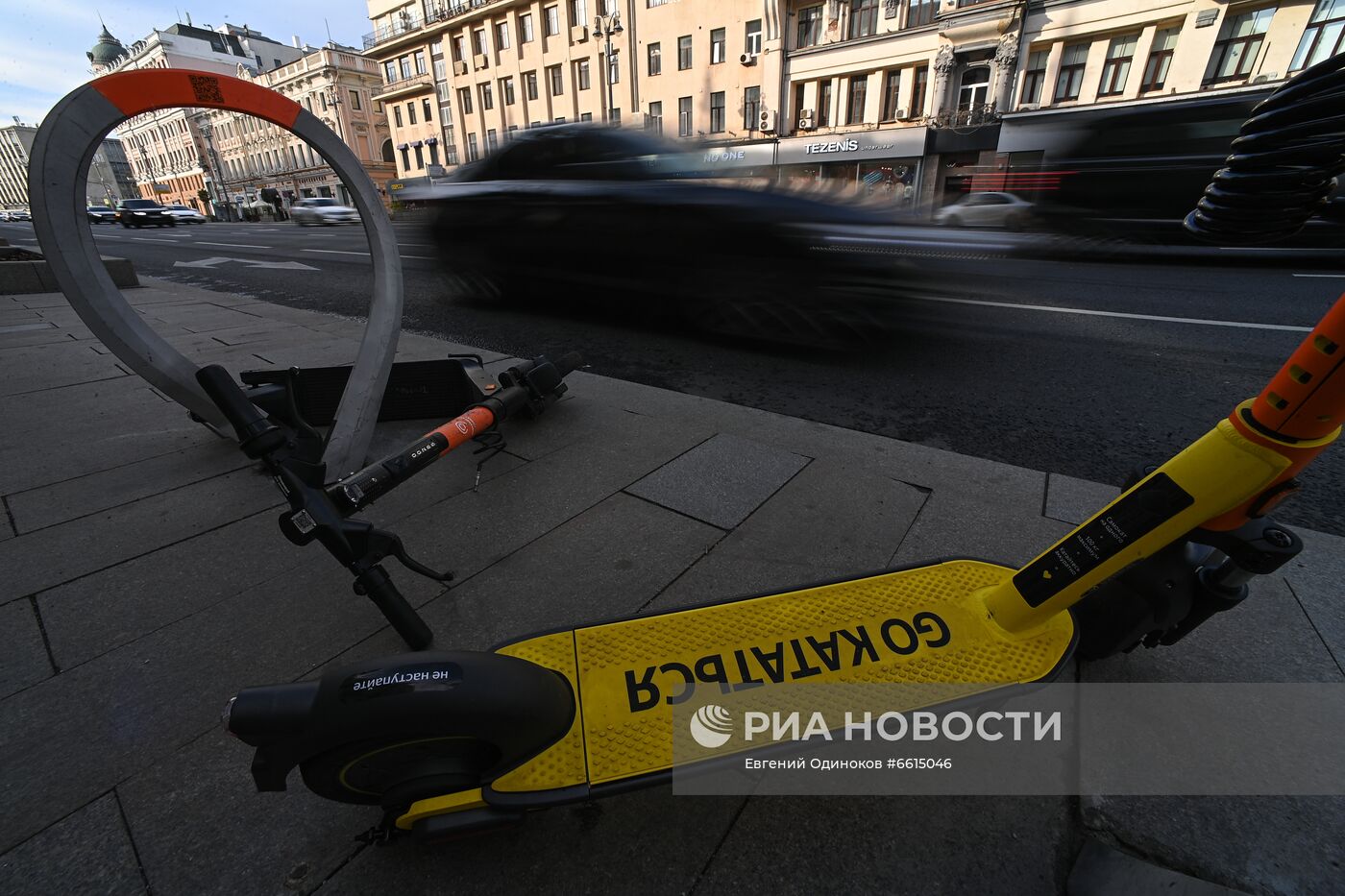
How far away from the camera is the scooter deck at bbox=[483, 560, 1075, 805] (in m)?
1.35

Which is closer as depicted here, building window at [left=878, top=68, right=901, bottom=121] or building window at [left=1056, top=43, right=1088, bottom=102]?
building window at [left=1056, top=43, right=1088, bottom=102]

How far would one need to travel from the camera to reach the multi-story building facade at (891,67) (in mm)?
19078

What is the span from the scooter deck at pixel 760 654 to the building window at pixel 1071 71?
94.6ft

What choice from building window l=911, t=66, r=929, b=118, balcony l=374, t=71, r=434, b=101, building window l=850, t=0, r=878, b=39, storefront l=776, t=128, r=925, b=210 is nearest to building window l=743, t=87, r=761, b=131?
storefront l=776, t=128, r=925, b=210

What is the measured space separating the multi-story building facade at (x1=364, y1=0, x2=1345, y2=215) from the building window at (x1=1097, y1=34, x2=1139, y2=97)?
51 millimetres

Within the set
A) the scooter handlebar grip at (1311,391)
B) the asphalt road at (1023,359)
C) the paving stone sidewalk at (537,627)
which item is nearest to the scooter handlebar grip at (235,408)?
the paving stone sidewalk at (537,627)

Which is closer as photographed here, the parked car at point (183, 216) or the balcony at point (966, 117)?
the balcony at point (966, 117)

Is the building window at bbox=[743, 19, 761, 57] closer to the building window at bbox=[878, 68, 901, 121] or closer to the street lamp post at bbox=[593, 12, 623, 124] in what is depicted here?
the building window at bbox=[878, 68, 901, 121]

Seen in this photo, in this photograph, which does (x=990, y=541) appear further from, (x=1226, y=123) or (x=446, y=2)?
(x=446, y=2)

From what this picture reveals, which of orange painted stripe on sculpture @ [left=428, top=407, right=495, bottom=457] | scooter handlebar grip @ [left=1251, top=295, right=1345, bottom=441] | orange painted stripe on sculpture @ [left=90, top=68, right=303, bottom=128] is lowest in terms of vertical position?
orange painted stripe on sculpture @ [left=428, top=407, right=495, bottom=457]

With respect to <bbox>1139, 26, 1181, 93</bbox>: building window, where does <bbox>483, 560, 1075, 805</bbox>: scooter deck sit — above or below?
below

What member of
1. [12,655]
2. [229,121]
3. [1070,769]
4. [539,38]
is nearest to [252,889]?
[12,655]

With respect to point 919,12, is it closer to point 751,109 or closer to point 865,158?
point 865,158

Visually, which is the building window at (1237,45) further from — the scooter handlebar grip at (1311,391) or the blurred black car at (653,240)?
the scooter handlebar grip at (1311,391)
